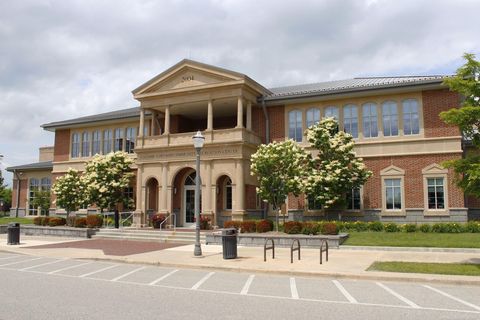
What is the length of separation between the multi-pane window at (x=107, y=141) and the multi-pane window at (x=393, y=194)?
20.6 metres

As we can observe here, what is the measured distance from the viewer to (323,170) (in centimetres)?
2295

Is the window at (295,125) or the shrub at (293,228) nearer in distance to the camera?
the shrub at (293,228)

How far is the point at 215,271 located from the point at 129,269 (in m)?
2.69

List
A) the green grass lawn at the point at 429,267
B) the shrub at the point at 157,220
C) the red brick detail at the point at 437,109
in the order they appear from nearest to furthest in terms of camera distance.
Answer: the green grass lawn at the point at 429,267
the red brick detail at the point at 437,109
the shrub at the point at 157,220

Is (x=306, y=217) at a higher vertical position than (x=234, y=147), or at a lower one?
lower

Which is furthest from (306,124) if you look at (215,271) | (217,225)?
(215,271)

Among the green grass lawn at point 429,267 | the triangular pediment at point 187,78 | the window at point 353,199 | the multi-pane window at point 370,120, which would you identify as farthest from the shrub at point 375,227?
the triangular pediment at point 187,78

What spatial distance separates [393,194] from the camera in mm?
24609

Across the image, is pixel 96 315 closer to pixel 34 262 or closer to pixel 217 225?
pixel 34 262

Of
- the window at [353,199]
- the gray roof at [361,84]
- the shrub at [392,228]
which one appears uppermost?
the gray roof at [361,84]

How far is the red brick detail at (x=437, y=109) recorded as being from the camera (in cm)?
2389

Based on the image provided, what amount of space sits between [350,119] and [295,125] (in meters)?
3.34

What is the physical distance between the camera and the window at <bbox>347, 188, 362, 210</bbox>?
25.2 meters

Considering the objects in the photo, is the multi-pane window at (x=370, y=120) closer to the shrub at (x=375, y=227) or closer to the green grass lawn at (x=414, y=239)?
the shrub at (x=375, y=227)
